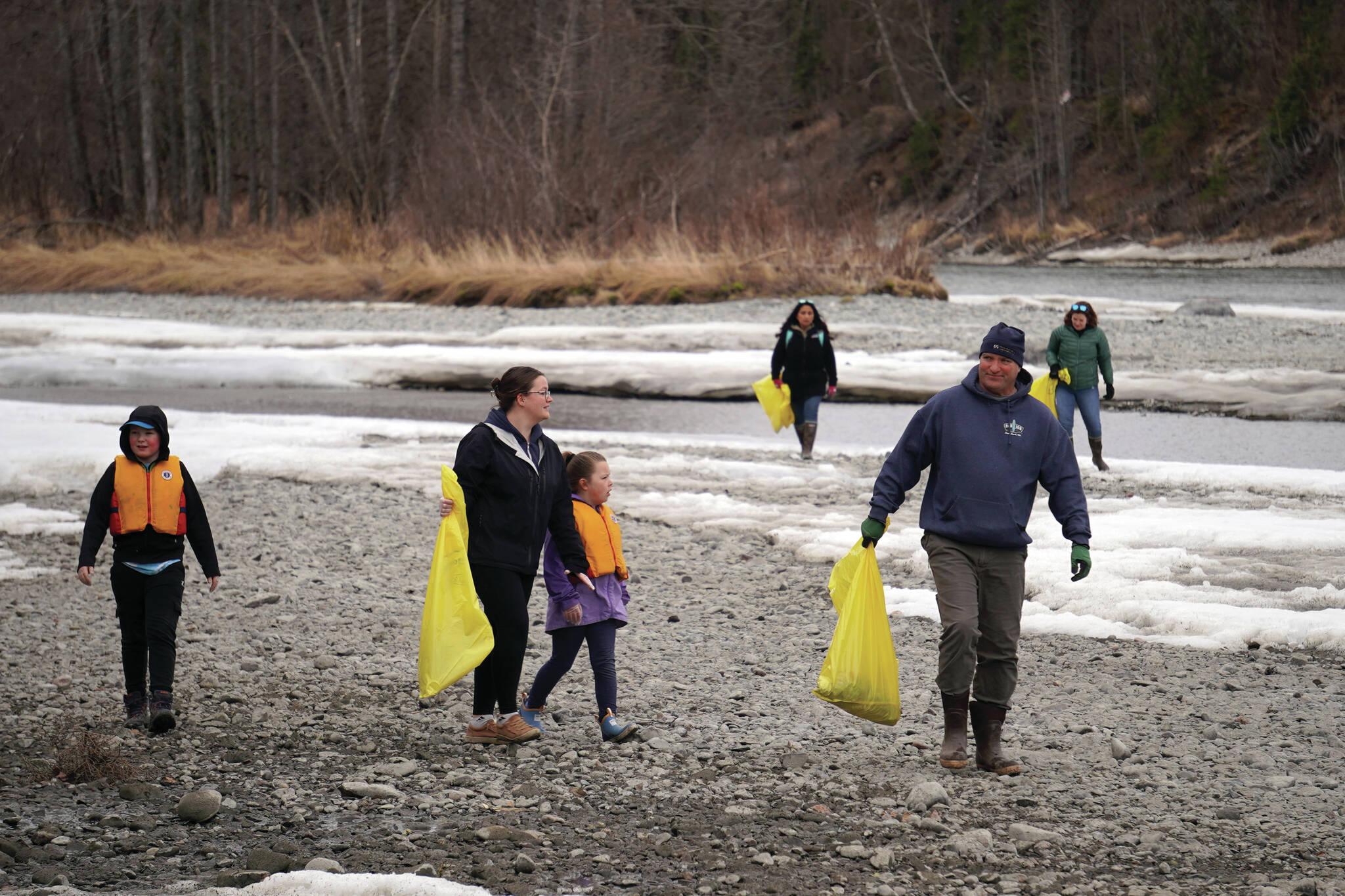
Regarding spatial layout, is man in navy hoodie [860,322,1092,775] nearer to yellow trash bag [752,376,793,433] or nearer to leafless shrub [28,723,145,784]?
leafless shrub [28,723,145,784]

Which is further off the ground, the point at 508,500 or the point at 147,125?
the point at 147,125

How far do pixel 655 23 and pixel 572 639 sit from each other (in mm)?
34264

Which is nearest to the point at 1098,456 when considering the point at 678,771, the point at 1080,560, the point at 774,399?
the point at 774,399

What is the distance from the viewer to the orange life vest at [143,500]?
17.0 feet

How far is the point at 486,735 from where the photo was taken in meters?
5.12

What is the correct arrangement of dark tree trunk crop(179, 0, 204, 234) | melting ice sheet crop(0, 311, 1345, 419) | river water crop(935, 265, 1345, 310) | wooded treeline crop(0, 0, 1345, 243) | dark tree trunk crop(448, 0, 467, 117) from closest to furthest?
melting ice sheet crop(0, 311, 1345, 419), wooded treeline crop(0, 0, 1345, 243), river water crop(935, 265, 1345, 310), dark tree trunk crop(448, 0, 467, 117), dark tree trunk crop(179, 0, 204, 234)

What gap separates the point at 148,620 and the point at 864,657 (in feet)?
9.05

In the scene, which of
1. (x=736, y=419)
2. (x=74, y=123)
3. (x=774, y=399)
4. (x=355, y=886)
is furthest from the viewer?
(x=74, y=123)

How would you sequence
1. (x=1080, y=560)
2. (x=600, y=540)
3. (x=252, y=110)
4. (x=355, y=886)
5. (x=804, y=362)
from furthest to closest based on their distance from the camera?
1. (x=252, y=110)
2. (x=804, y=362)
3. (x=600, y=540)
4. (x=1080, y=560)
5. (x=355, y=886)

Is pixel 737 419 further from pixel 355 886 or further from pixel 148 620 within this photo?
pixel 355 886

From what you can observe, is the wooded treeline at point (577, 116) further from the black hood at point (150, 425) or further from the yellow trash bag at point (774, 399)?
the black hood at point (150, 425)

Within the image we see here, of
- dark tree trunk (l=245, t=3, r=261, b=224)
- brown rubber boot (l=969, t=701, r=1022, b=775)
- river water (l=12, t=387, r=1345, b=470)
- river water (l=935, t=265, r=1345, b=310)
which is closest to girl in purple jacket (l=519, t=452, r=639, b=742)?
brown rubber boot (l=969, t=701, r=1022, b=775)

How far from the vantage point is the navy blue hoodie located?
473 cm

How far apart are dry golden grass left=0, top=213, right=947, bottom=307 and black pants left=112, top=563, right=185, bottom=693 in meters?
19.2
